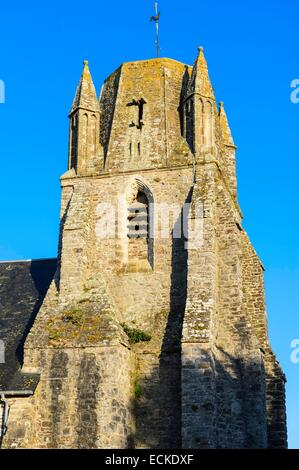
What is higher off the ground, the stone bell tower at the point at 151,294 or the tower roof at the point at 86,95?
the tower roof at the point at 86,95

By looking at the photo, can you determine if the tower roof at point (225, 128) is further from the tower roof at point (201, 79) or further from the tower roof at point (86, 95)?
the tower roof at point (86, 95)

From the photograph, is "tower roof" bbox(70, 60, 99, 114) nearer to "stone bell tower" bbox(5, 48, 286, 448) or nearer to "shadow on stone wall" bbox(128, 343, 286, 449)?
"stone bell tower" bbox(5, 48, 286, 448)

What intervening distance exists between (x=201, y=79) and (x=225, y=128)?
10.7ft

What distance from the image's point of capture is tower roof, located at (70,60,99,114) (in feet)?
84.5

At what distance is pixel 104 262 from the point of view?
2408cm

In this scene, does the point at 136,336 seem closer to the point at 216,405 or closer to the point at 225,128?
the point at 216,405

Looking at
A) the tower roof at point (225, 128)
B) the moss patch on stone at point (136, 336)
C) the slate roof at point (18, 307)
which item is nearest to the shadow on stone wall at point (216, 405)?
the moss patch on stone at point (136, 336)

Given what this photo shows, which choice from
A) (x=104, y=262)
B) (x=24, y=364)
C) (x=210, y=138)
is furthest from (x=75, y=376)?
(x=210, y=138)

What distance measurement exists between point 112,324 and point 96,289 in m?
1.56

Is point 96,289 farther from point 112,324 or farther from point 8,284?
point 8,284

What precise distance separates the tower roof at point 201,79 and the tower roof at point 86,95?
3205 millimetres

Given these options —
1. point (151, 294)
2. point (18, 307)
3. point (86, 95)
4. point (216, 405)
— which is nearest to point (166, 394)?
point (216, 405)

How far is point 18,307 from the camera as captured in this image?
2538cm

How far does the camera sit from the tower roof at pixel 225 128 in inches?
1090
